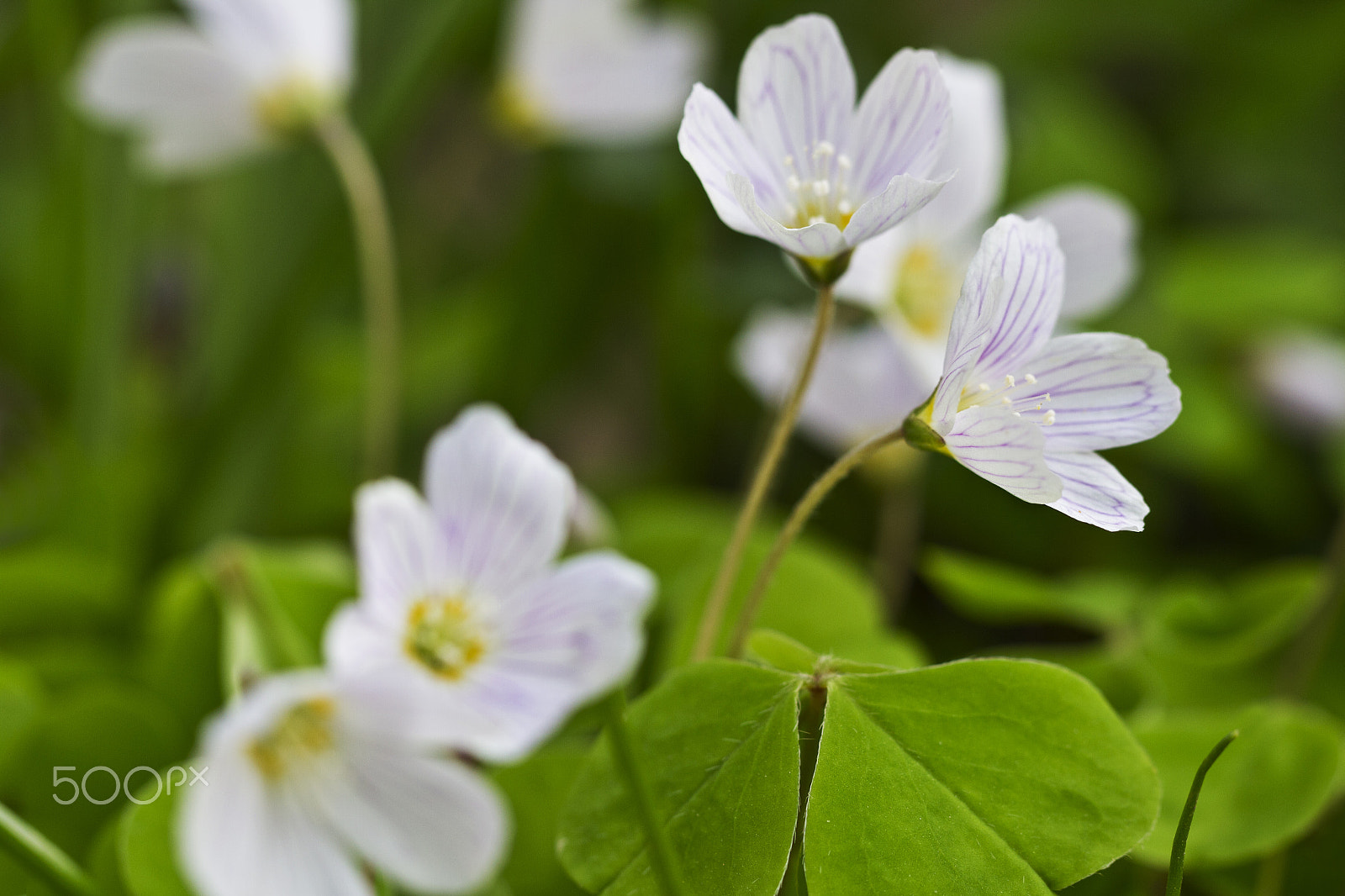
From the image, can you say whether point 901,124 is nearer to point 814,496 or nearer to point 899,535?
point 814,496

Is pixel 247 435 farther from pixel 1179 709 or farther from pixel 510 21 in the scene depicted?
pixel 1179 709

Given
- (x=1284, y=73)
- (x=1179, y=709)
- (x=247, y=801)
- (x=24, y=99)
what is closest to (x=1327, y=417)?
(x=1179, y=709)

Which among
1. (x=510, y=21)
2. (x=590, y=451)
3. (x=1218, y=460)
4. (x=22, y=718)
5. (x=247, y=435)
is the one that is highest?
(x=510, y=21)

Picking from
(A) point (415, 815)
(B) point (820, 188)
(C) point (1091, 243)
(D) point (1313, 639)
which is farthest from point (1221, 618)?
(A) point (415, 815)

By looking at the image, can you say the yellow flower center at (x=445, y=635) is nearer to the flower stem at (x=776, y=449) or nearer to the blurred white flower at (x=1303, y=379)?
the flower stem at (x=776, y=449)

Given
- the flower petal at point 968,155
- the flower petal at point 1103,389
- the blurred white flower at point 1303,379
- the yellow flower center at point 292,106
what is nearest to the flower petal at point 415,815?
the flower petal at point 1103,389

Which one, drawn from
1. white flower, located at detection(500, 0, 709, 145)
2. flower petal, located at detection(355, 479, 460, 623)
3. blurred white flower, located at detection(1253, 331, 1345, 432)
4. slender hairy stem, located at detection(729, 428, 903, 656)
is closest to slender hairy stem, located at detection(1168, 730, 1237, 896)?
slender hairy stem, located at detection(729, 428, 903, 656)

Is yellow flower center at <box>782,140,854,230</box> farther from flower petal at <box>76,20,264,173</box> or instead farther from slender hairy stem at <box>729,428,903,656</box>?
flower petal at <box>76,20,264,173</box>
